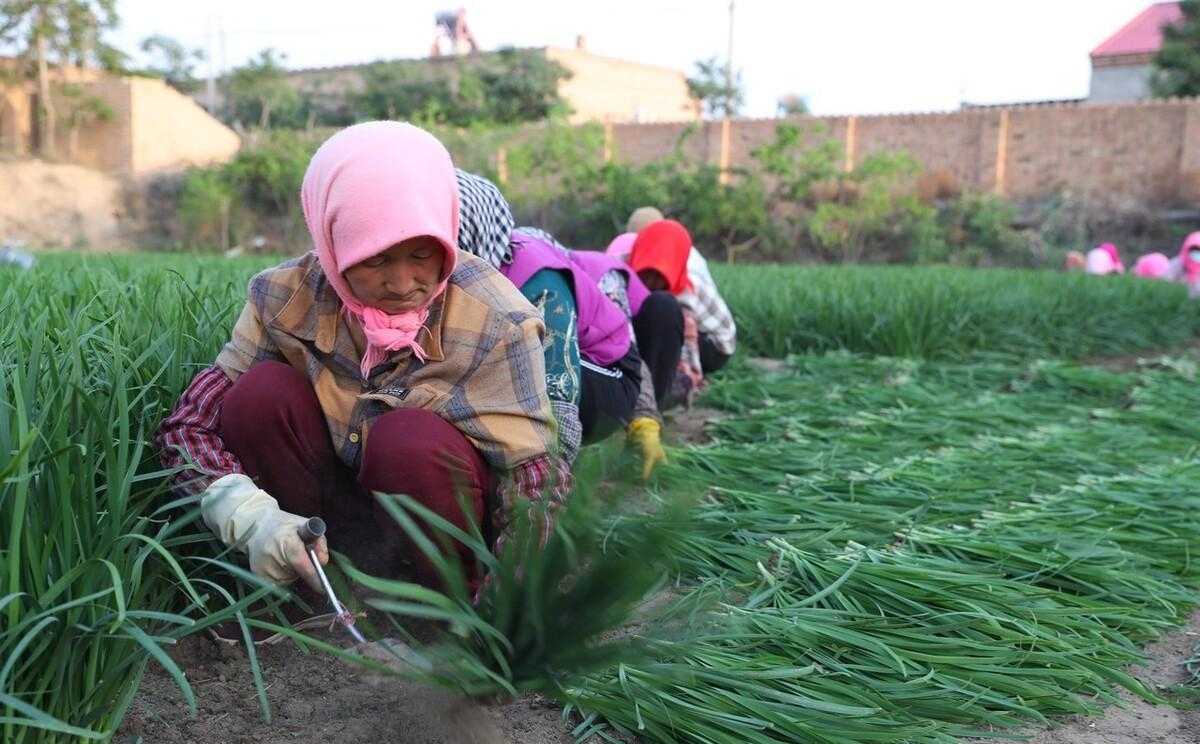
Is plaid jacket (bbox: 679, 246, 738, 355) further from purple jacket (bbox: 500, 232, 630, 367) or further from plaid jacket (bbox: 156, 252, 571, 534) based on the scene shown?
plaid jacket (bbox: 156, 252, 571, 534)

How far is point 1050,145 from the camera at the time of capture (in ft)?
59.1

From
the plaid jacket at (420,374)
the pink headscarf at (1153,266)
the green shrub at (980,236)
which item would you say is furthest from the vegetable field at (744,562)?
the green shrub at (980,236)

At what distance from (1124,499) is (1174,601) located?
502mm

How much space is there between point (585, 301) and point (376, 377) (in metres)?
0.67

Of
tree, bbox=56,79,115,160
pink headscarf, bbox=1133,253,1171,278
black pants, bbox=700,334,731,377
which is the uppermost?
tree, bbox=56,79,115,160

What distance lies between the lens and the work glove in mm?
1323

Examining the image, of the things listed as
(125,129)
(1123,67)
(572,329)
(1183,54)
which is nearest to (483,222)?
(572,329)

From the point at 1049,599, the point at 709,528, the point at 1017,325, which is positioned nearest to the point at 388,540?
the point at 709,528

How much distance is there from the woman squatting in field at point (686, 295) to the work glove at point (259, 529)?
1.97m

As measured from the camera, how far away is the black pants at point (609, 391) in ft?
7.55

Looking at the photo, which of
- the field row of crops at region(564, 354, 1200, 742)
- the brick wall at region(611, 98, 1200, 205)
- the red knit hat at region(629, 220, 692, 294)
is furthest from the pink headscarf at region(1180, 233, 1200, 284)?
the brick wall at region(611, 98, 1200, 205)

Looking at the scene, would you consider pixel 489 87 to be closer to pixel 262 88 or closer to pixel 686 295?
pixel 262 88

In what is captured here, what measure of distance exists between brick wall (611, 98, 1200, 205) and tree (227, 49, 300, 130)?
1311 centimetres

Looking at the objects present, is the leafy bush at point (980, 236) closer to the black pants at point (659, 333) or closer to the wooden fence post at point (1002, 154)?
the wooden fence post at point (1002, 154)
